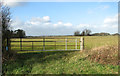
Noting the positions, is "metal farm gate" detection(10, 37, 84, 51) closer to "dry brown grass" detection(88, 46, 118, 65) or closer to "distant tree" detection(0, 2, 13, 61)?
"distant tree" detection(0, 2, 13, 61)

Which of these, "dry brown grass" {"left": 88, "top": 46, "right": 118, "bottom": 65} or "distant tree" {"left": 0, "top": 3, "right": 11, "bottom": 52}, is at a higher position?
"distant tree" {"left": 0, "top": 3, "right": 11, "bottom": 52}

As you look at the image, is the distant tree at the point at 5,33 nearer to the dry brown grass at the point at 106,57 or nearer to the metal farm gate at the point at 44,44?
the metal farm gate at the point at 44,44

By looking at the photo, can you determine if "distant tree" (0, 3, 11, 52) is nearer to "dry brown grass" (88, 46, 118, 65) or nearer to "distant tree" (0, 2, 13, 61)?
"distant tree" (0, 2, 13, 61)

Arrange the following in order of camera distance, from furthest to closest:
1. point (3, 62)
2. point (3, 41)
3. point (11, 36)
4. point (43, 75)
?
point (11, 36), point (3, 41), point (3, 62), point (43, 75)

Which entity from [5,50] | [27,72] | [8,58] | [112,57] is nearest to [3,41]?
[5,50]

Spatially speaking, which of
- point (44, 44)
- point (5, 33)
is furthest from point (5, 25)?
point (44, 44)

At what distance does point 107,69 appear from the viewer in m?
5.21

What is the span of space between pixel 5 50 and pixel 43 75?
3623 millimetres

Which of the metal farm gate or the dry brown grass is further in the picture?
the metal farm gate

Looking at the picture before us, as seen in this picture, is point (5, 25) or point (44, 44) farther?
point (44, 44)

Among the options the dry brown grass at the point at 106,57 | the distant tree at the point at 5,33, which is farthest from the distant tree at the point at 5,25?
the dry brown grass at the point at 106,57

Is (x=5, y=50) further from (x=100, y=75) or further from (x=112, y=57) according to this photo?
(x=112, y=57)

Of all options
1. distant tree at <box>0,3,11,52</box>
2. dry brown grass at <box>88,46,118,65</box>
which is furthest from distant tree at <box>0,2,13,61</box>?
dry brown grass at <box>88,46,118,65</box>

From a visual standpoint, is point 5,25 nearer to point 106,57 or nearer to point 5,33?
point 5,33
